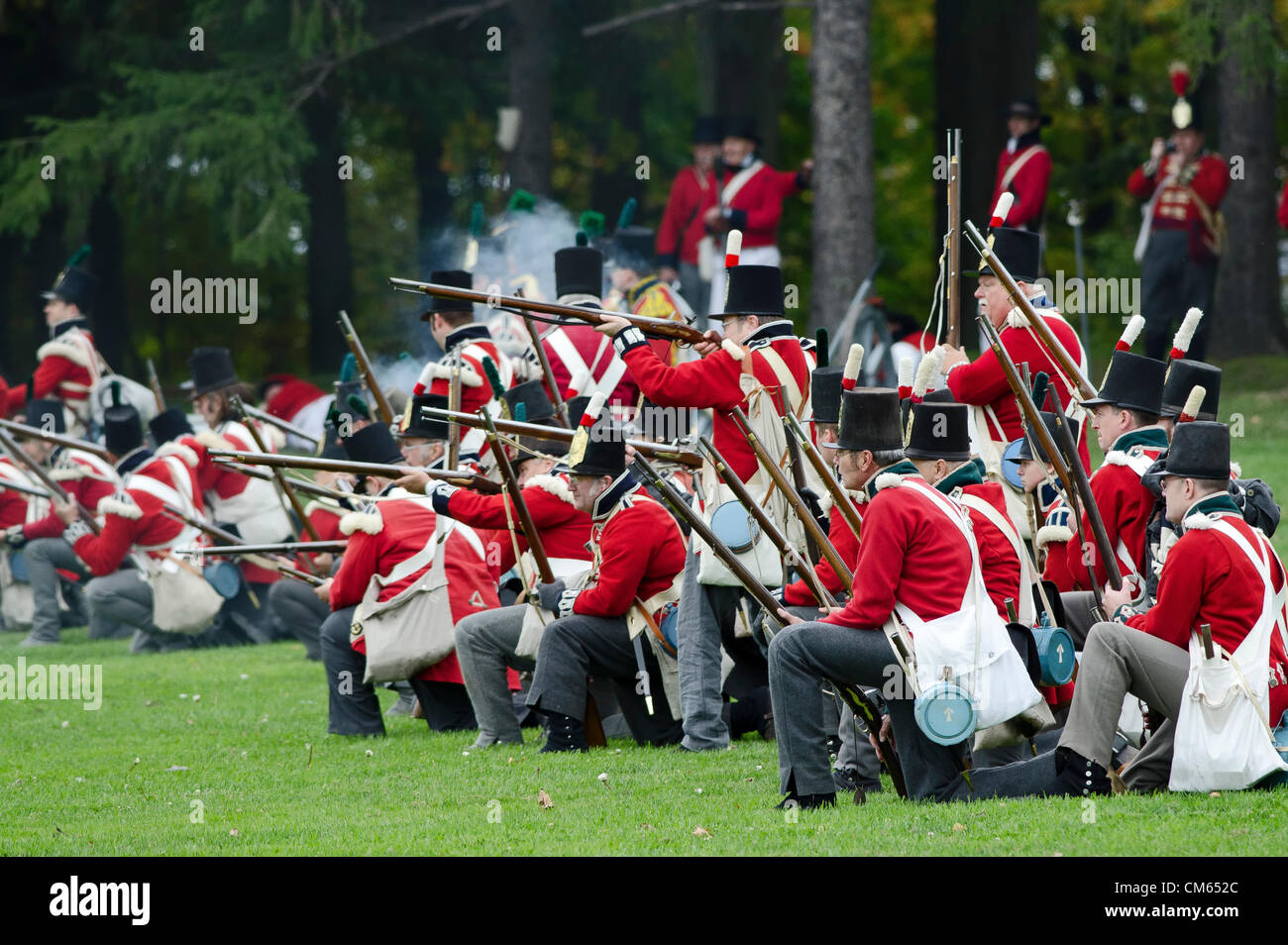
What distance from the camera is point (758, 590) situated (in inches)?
288

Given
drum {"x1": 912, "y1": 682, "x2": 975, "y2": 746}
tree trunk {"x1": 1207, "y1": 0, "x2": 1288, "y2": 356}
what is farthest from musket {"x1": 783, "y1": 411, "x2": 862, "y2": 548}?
tree trunk {"x1": 1207, "y1": 0, "x2": 1288, "y2": 356}

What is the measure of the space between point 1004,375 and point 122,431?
24.8 ft

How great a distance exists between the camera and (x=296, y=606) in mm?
11891

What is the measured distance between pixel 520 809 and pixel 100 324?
60.9ft

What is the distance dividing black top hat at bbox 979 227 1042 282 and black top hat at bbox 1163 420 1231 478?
8.44ft

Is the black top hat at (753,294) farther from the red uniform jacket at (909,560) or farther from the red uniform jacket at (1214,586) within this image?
the red uniform jacket at (1214,586)

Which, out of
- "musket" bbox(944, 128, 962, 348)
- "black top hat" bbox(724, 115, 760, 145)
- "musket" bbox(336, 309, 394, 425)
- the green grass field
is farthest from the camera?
"black top hat" bbox(724, 115, 760, 145)

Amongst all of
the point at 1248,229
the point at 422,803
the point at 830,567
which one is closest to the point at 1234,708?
the point at 830,567

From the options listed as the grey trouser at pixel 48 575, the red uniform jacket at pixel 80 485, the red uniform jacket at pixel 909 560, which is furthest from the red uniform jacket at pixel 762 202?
the red uniform jacket at pixel 909 560

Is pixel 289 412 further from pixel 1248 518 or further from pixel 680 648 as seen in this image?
pixel 1248 518

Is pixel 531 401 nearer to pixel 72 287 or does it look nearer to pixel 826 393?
pixel 826 393

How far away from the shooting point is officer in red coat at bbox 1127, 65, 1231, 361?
15.5 metres

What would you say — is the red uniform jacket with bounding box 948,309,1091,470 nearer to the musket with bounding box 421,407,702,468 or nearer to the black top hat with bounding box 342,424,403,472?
the musket with bounding box 421,407,702,468
